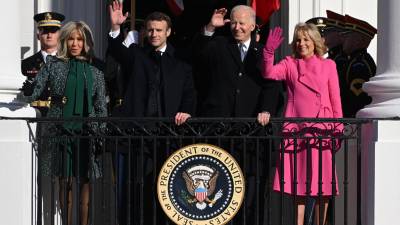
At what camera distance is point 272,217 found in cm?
1326

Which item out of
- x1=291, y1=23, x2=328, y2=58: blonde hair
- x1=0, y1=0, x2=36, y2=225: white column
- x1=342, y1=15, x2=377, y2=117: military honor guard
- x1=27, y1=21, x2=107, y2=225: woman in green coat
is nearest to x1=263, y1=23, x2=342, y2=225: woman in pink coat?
x1=291, y1=23, x2=328, y2=58: blonde hair

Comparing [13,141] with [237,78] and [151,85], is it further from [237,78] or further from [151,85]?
[237,78]

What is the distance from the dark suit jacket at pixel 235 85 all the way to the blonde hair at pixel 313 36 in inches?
14.5

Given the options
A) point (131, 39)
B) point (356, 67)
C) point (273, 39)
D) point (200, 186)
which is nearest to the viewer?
point (273, 39)

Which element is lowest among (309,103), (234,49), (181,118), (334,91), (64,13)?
(181,118)

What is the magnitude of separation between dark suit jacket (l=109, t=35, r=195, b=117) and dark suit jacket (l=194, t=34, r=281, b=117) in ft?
0.63

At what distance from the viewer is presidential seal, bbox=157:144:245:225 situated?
12391mm

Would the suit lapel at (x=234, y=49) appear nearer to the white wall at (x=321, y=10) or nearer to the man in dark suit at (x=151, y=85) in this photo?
the man in dark suit at (x=151, y=85)

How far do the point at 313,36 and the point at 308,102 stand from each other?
1.81ft

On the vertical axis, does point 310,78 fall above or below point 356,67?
below

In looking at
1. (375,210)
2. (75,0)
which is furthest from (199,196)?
(75,0)

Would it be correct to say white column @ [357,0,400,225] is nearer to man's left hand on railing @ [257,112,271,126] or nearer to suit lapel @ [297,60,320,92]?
suit lapel @ [297,60,320,92]

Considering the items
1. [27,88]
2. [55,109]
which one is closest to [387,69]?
[55,109]

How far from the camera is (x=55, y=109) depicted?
12.7 meters
